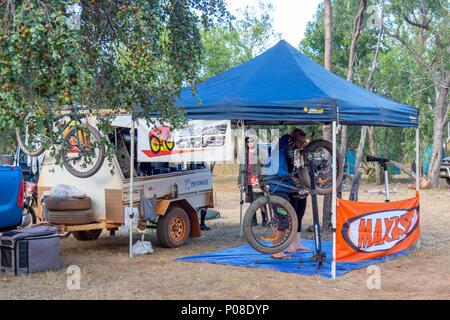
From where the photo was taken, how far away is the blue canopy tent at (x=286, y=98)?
7113 millimetres

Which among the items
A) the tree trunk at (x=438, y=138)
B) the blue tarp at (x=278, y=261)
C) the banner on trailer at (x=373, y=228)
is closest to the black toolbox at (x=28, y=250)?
the blue tarp at (x=278, y=261)

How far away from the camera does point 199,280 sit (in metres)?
6.84

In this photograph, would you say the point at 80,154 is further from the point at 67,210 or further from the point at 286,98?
the point at 286,98

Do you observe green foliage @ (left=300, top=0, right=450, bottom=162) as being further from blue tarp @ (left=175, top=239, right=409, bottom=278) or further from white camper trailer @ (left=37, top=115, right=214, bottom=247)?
blue tarp @ (left=175, top=239, right=409, bottom=278)

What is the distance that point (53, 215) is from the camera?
27.1 feet

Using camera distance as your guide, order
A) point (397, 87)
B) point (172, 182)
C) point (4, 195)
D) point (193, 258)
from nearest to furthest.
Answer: point (4, 195) < point (193, 258) < point (172, 182) < point (397, 87)

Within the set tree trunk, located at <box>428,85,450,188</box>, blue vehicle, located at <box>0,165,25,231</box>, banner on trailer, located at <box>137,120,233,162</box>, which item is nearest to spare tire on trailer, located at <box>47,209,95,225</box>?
blue vehicle, located at <box>0,165,25,231</box>

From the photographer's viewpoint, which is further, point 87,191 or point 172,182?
point 172,182

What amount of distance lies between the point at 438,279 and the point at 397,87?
21.4m

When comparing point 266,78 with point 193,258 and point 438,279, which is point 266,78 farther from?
point 438,279

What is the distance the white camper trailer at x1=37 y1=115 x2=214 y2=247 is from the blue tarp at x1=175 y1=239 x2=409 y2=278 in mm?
990

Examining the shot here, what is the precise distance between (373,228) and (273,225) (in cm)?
164

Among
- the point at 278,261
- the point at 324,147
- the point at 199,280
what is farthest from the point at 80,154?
the point at 324,147
